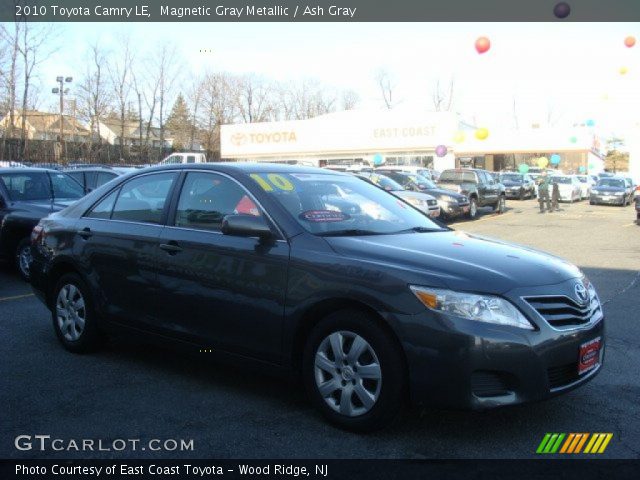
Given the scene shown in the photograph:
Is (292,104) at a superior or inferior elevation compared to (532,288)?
superior

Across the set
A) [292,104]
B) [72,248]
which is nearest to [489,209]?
[72,248]

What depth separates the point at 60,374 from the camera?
5.10 meters

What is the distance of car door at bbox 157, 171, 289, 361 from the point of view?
424 centimetres

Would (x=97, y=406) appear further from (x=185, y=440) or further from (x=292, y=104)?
(x=292, y=104)

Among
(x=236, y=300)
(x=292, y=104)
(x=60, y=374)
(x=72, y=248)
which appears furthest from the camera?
(x=292, y=104)

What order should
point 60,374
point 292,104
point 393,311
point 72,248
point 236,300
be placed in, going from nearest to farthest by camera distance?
point 393,311 → point 236,300 → point 60,374 → point 72,248 → point 292,104

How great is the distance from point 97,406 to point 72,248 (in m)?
1.72

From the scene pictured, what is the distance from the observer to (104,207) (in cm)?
563

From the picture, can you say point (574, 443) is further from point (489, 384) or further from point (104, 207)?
point (104, 207)

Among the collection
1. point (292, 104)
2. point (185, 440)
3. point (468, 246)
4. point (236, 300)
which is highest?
point (292, 104)

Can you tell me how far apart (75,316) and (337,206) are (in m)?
2.53

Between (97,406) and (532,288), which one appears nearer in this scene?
(532,288)
